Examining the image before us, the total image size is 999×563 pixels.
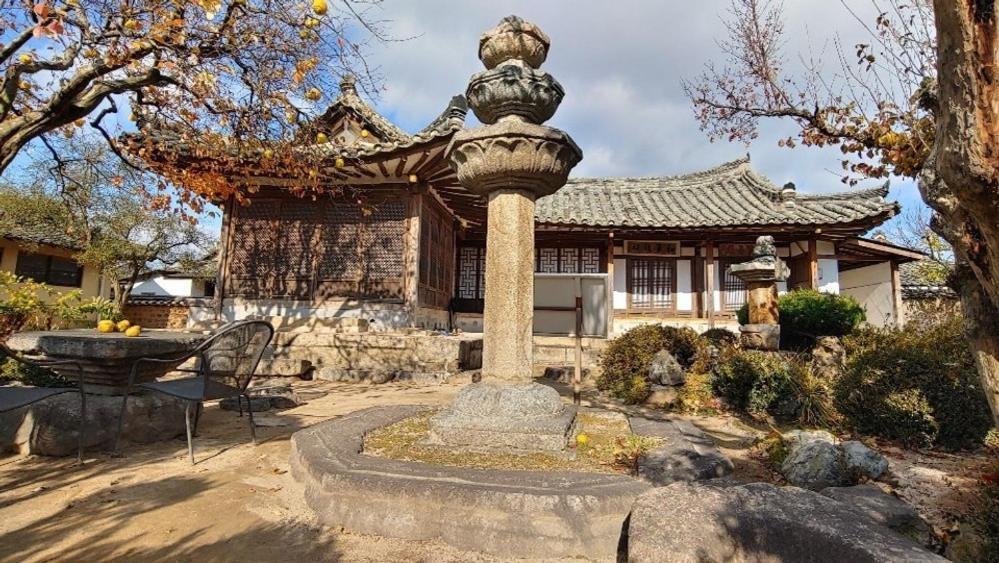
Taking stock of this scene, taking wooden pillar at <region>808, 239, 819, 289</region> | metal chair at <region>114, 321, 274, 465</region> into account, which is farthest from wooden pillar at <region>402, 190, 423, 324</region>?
wooden pillar at <region>808, 239, 819, 289</region>

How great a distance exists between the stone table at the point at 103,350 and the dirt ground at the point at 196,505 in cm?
64

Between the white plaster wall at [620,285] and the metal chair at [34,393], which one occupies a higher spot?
the white plaster wall at [620,285]

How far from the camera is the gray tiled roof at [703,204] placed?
11469mm

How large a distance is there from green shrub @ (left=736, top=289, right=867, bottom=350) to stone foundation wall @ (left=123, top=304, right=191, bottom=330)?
21824mm

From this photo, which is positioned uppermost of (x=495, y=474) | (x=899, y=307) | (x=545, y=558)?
(x=899, y=307)

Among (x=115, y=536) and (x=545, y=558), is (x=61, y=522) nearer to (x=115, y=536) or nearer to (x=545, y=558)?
(x=115, y=536)

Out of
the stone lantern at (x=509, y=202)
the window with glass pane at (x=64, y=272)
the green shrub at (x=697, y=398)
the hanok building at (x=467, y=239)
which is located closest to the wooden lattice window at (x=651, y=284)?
the hanok building at (x=467, y=239)

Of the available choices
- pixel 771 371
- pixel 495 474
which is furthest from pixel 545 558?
pixel 771 371

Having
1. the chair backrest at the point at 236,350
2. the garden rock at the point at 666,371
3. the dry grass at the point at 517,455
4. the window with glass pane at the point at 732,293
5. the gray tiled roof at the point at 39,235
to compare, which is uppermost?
the gray tiled roof at the point at 39,235

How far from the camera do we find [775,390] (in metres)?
6.20

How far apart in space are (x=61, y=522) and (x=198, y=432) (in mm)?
2145

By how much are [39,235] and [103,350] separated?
19.6 metres

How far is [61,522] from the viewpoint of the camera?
257cm

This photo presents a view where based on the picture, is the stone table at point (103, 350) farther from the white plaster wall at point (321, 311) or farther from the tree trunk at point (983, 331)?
the white plaster wall at point (321, 311)
